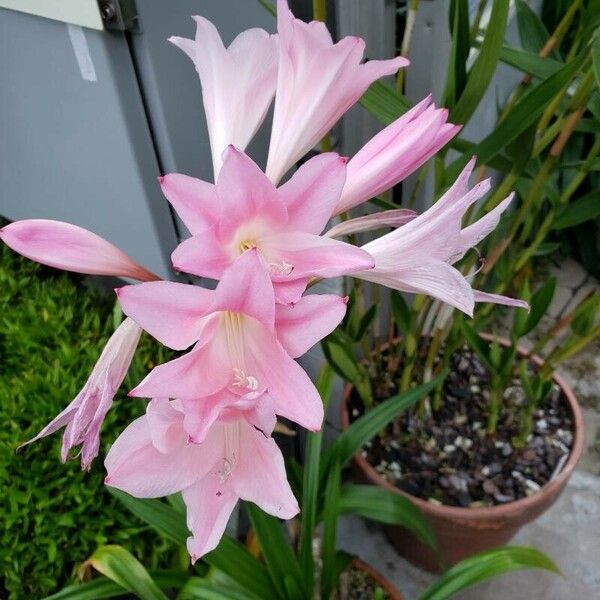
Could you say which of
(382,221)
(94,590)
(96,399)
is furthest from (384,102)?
(94,590)

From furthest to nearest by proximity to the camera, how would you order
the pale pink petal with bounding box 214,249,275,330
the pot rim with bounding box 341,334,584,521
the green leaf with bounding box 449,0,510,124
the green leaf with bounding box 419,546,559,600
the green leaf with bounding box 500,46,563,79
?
the pot rim with bounding box 341,334,584,521 → the green leaf with bounding box 419,546,559,600 → the green leaf with bounding box 500,46,563,79 → the green leaf with bounding box 449,0,510,124 → the pale pink petal with bounding box 214,249,275,330

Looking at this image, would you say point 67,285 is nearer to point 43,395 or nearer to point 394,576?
point 43,395

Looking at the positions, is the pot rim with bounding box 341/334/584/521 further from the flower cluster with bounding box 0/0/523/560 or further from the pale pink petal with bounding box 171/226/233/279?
the pale pink petal with bounding box 171/226/233/279

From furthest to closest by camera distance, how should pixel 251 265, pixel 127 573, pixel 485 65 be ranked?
pixel 127 573 < pixel 485 65 < pixel 251 265

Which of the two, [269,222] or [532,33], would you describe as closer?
[269,222]

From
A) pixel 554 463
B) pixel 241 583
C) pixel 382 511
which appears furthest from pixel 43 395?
pixel 554 463

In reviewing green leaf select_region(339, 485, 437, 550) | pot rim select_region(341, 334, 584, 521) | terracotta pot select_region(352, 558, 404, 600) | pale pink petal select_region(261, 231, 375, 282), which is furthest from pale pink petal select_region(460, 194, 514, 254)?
terracotta pot select_region(352, 558, 404, 600)

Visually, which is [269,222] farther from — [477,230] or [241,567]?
[241,567]
